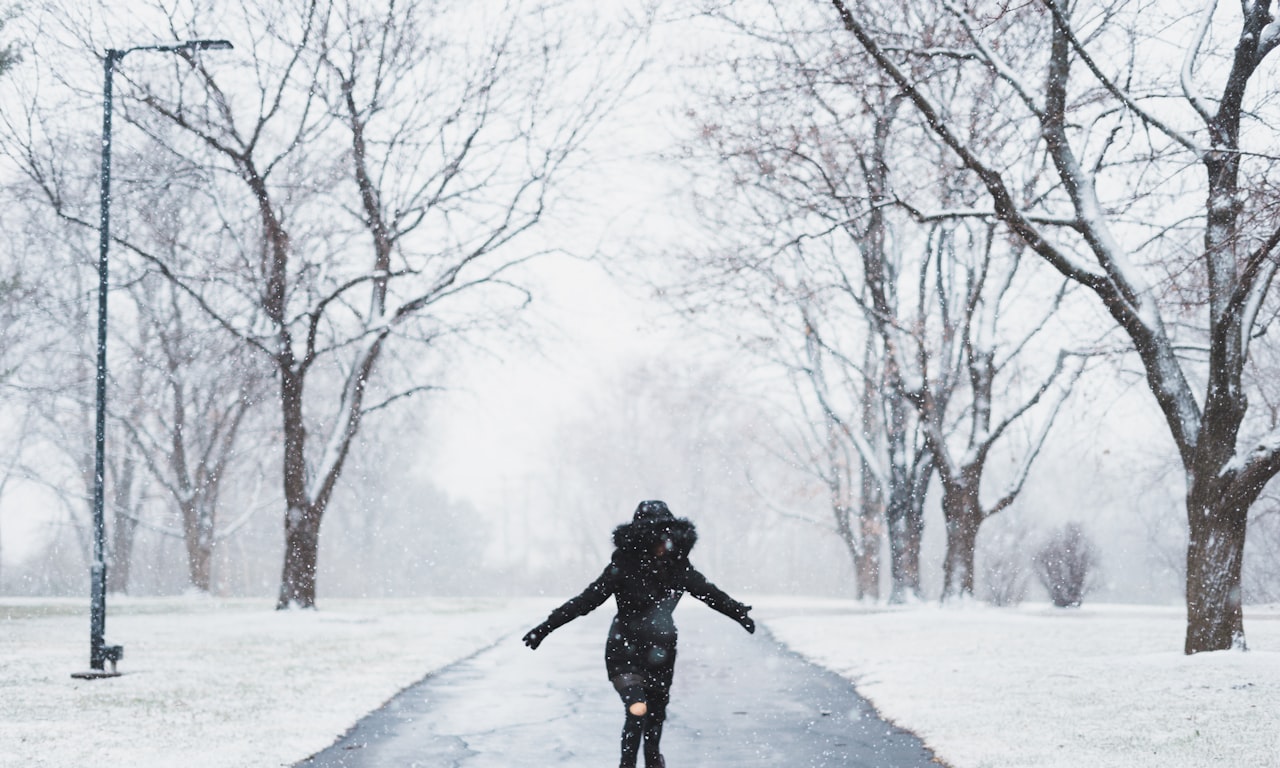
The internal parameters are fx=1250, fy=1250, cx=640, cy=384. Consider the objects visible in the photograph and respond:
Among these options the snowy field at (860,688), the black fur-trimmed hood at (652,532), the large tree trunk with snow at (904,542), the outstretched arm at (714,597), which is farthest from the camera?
the large tree trunk with snow at (904,542)

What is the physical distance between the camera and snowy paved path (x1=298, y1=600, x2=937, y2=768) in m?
8.67

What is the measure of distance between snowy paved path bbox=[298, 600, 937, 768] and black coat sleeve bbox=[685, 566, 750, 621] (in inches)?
92.2

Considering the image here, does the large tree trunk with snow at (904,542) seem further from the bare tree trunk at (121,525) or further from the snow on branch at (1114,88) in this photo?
the bare tree trunk at (121,525)

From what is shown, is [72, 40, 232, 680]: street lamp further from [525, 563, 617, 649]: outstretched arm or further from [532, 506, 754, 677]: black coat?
[532, 506, 754, 677]: black coat

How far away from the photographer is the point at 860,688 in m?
13.3

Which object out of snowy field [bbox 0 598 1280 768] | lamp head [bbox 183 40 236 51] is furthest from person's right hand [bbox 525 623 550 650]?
lamp head [bbox 183 40 236 51]

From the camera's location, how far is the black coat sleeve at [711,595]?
6414mm

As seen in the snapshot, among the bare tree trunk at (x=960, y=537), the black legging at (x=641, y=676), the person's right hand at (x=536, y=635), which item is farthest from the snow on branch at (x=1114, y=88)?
the bare tree trunk at (x=960, y=537)

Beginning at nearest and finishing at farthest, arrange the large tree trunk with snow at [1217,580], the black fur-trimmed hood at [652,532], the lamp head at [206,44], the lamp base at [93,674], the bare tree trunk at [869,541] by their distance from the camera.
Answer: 1. the black fur-trimmed hood at [652,532]
2. the lamp base at [93,674]
3. the large tree trunk with snow at [1217,580]
4. the lamp head at [206,44]
5. the bare tree trunk at [869,541]

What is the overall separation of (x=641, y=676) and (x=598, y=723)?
168 inches

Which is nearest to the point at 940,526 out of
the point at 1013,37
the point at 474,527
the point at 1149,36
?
the point at 474,527

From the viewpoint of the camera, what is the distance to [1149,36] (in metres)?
14.0

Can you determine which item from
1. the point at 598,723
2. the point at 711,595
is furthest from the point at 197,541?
the point at 711,595

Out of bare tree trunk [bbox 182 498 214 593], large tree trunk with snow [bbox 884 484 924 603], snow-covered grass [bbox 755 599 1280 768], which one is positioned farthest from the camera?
bare tree trunk [bbox 182 498 214 593]
